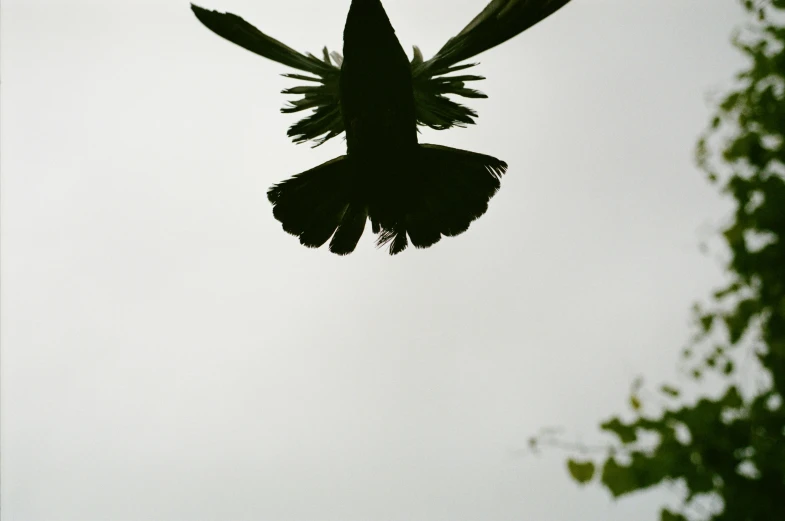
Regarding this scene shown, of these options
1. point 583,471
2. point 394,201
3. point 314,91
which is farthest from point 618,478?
point 314,91

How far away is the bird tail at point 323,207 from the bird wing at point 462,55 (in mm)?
478

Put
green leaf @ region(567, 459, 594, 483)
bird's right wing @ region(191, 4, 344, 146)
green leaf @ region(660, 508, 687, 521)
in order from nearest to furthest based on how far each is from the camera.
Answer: green leaf @ region(660, 508, 687, 521) < green leaf @ region(567, 459, 594, 483) < bird's right wing @ region(191, 4, 344, 146)

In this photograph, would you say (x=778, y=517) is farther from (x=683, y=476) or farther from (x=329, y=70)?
(x=329, y=70)

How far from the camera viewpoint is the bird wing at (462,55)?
2049 mm

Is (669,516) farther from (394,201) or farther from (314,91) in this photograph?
(314,91)

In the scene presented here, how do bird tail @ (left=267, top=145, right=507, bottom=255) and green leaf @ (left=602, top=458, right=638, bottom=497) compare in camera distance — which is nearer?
green leaf @ (left=602, top=458, right=638, bottom=497)

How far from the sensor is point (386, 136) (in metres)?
2.20

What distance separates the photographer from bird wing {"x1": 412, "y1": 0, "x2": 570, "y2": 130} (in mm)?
2049

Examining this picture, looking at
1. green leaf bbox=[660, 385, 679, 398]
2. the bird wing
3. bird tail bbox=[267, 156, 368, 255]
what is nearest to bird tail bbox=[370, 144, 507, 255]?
bird tail bbox=[267, 156, 368, 255]

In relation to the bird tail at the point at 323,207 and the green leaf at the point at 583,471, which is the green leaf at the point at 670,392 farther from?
the bird tail at the point at 323,207

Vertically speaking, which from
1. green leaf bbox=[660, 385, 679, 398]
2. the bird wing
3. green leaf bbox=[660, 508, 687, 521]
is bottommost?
green leaf bbox=[660, 508, 687, 521]

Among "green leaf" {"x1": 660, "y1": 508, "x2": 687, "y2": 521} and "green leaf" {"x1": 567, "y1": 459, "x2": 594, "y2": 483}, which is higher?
"green leaf" {"x1": 567, "y1": 459, "x2": 594, "y2": 483}

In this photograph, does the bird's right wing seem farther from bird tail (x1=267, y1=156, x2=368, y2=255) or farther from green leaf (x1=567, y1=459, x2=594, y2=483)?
green leaf (x1=567, y1=459, x2=594, y2=483)

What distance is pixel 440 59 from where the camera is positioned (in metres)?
2.42
